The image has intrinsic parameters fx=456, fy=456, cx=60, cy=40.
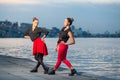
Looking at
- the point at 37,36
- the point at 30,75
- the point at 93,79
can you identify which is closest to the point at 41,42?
the point at 37,36

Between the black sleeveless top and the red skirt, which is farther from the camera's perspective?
the red skirt

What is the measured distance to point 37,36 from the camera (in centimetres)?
1541

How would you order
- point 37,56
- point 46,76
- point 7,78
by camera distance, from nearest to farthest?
point 7,78
point 46,76
point 37,56

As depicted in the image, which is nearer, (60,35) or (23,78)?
(23,78)

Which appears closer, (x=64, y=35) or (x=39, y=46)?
(x=64, y=35)

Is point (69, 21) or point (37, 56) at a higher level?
point (69, 21)

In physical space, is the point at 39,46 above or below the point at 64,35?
below

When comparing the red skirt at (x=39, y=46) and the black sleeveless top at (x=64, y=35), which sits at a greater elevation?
the black sleeveless top at (x=64, y=35)

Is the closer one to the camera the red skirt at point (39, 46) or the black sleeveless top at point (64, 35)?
the black sleeveless top at point (64, 35)

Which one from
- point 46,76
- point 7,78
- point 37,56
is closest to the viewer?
point 7,78

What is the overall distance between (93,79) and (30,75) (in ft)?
7.02

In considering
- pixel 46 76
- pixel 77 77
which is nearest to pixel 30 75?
pixel 46 76

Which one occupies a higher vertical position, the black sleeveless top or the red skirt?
the black sleeveless top

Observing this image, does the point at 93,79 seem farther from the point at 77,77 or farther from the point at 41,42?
the point at 41,42
